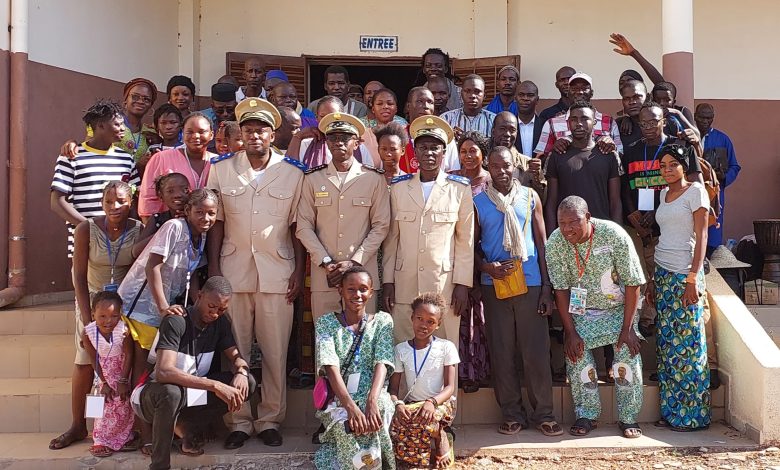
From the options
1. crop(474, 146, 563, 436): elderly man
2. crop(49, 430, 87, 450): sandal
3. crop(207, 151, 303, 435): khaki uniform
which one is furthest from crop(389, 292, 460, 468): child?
crop(49, 430, 87, 450): sandal

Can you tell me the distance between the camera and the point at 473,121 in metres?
5.49

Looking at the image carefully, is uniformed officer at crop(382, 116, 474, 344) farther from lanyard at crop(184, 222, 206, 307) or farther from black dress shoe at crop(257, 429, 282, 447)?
lanyard at crop(184, 222, 206, 307)

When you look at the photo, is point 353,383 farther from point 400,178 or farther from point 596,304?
point 596,304

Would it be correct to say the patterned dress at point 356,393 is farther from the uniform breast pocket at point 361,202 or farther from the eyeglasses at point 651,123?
the eyeglasses at point 651,123

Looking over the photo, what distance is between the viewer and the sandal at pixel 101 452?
399 cm

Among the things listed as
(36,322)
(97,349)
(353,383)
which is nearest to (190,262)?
(97,349)

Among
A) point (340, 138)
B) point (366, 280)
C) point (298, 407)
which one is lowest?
point (298, 407)

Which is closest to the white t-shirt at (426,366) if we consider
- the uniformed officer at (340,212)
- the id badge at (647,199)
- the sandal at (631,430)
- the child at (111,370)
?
the uniformed officer at (340,212)

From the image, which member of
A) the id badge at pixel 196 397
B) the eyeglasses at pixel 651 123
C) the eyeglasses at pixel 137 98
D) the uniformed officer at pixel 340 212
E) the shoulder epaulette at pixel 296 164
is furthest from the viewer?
the eyeglasses at pixel 137 98

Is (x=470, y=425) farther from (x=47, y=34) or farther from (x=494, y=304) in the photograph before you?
(x=47, y=34)

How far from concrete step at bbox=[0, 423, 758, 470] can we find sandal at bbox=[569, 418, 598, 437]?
1.6 inches

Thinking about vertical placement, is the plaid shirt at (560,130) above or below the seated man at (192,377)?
above

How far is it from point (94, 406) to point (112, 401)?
5.0 inches

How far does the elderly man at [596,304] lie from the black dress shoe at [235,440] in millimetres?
2100
